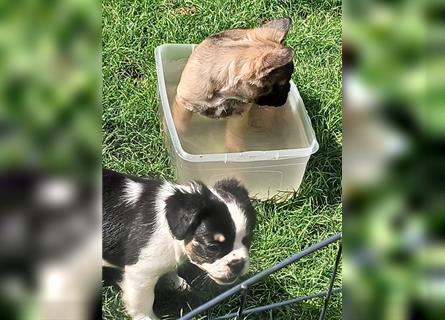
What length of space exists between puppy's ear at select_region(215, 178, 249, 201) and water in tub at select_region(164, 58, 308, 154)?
0.38 meters

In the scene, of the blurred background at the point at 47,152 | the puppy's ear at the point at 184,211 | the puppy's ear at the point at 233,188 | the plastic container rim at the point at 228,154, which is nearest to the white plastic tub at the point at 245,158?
the plastic container rim at the point at 228,154

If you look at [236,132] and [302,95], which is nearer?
[236,132]

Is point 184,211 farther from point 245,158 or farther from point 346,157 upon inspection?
point 346,157

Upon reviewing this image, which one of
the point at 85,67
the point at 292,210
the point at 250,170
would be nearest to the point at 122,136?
the point at 250,170

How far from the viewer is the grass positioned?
1835mm

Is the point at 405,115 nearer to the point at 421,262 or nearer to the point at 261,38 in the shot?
the point at 421,262

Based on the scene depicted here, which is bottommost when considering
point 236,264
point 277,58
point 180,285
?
point 180,285

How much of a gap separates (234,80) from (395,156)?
5.32ft

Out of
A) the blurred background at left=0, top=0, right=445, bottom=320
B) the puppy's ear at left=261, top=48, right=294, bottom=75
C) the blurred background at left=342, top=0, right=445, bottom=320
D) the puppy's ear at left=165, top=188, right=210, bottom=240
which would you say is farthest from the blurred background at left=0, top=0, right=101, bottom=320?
the puppy's ear at left=261, top=48, right=294, bottom=75

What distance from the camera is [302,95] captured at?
235 centimetres

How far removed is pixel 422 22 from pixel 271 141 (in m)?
1.72

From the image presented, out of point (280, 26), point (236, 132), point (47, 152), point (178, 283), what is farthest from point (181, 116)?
point (47, 152)

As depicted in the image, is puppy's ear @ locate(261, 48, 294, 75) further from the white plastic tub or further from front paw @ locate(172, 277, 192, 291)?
front paw @ locate(172, 277, 192, 291)

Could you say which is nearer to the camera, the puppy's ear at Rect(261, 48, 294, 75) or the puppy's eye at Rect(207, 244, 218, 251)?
the puppy's eye at Rect(207, 244, 218, 251)
